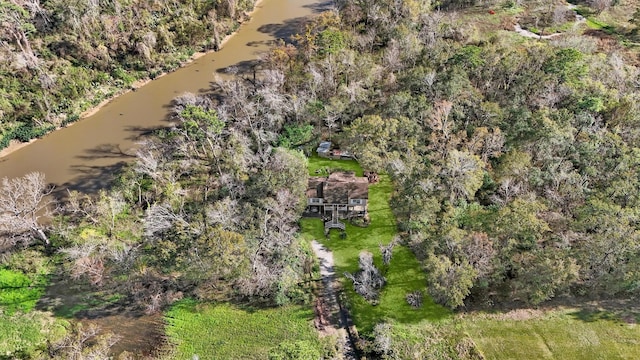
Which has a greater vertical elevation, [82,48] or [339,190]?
[82,48]

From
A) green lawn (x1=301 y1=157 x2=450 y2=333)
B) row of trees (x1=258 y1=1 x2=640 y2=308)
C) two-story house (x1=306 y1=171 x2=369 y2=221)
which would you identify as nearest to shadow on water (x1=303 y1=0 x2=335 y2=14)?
row of trees (x1=258 y1=1 x2=640 y2=308)

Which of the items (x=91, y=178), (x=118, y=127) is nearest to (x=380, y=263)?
(x=91, y=178)

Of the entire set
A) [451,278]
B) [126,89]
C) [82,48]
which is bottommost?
[451,278]

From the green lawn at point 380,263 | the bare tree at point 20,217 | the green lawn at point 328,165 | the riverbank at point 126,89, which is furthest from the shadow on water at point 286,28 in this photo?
the bare tree at point 20,217

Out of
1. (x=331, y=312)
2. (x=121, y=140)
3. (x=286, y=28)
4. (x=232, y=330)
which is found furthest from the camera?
(x=286, y=28)

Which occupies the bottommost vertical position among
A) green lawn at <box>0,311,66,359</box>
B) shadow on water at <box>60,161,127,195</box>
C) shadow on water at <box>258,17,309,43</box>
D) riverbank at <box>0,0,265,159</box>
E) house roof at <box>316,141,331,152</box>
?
green lawn at <box>0,311,66,359</box>

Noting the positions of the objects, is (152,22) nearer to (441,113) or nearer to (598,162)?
(441,113)

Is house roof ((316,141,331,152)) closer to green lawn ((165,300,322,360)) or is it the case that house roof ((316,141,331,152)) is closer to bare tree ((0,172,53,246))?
green lawn ((165,300,322,360))

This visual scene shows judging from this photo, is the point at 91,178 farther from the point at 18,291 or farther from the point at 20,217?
the point at 18,291
